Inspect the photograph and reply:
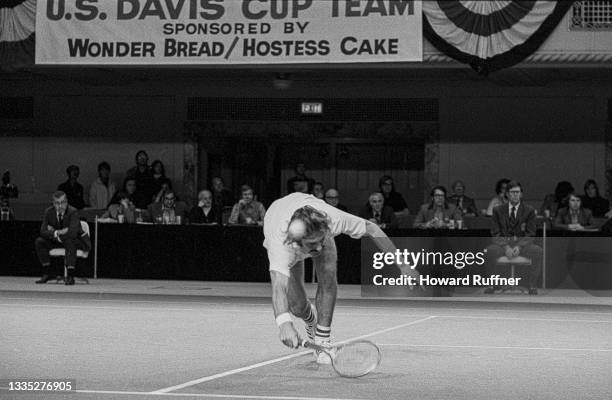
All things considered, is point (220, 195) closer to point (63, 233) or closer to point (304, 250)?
point (63, 233)

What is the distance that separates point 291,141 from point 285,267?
1910cm

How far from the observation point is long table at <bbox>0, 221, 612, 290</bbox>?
21.2 metres

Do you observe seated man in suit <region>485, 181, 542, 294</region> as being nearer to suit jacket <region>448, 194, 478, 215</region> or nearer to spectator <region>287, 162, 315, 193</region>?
suit jacket <region>448, 194, 478, 215</region>

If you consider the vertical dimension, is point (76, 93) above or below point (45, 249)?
above

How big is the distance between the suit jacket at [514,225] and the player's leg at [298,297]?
989cm

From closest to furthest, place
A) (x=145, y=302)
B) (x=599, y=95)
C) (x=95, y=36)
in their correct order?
(x=145, y=302) → (x=95, y=36) → (x=599, y=95)

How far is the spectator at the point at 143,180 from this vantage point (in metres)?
25.8

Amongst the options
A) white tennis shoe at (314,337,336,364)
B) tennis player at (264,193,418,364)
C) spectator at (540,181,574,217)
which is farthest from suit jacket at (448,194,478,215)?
white tennis shoe at (314,337,336,364)

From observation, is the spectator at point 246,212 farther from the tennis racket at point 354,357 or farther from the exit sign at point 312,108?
the tennis racket at point 354,357

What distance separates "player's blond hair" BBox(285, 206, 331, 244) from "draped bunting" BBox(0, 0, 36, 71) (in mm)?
16087

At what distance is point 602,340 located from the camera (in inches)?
562

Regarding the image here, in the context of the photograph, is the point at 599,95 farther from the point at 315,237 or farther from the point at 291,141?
the point at 315,237

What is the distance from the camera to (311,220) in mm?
9773

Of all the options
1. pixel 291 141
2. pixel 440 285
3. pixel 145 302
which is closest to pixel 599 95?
pixel 291 141
